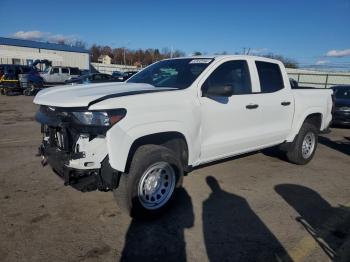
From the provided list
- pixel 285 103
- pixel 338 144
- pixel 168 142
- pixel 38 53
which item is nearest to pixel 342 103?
pixel 338 144

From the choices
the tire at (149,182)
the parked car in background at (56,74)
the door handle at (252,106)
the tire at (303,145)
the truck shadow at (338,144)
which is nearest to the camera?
the tire at (149,182)

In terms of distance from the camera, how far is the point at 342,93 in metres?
13.4

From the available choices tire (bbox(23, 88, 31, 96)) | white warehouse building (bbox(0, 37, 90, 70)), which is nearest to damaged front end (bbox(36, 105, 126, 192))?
tire (bbox(23, 88, 31, 96))

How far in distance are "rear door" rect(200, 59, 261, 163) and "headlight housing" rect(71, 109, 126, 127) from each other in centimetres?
134

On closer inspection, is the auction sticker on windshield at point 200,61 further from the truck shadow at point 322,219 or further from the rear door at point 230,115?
the truck shadow at point 322,219

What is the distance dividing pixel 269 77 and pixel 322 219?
254cm

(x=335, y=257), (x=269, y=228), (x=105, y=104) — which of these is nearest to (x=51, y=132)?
(x=105, y=104)

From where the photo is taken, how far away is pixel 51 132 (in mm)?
3953

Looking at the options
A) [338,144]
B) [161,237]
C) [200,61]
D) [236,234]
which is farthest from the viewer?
[338,144]

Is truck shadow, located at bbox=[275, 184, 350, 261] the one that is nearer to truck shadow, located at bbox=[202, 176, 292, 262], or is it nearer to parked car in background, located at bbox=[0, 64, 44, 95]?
truck shadow, located at bbox=[202, 176, 292, 262]

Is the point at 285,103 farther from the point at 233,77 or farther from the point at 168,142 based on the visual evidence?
the point at 168,142

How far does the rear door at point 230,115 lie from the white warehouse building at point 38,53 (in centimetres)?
4506

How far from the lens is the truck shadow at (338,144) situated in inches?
335

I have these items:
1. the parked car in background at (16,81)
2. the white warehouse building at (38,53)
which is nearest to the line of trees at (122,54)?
the white warehouse building at (38,53)
